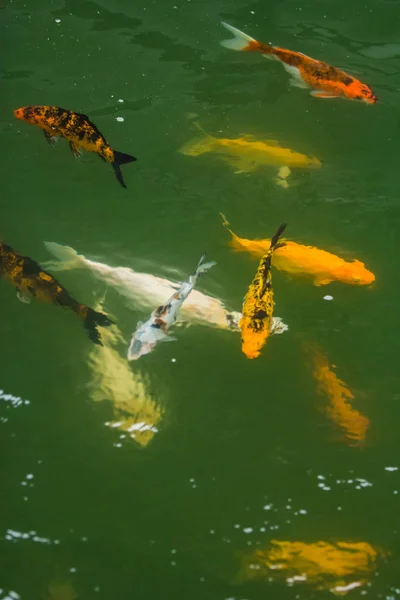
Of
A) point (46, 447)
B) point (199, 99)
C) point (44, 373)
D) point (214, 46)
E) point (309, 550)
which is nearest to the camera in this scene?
point (309, 550)

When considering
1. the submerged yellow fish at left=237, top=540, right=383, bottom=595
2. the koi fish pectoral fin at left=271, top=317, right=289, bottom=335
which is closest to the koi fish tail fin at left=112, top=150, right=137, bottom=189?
the koi fish pectoral fin at left=271, top=317, right=289, bottom=335

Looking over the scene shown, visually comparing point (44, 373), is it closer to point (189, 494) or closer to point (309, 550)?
point (189, 494)

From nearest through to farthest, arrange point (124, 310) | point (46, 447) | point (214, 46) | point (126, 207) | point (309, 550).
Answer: point (309, 550)
point (46, 447)
point (124, 310)
point (126, 207)
point (214, 46)

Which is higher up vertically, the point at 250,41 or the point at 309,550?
the point at 250,41

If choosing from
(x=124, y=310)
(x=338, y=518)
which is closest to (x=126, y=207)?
(x=124, y=310)

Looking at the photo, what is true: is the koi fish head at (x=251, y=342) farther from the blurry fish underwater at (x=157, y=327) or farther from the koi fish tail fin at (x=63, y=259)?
the koi fish tail fin at (x=63, y=259)

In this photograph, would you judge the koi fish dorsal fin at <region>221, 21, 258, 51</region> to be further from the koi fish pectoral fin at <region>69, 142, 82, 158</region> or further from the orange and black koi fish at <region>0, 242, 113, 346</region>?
the orange and black koi fish at <region>0, 242, 113, 346</region>

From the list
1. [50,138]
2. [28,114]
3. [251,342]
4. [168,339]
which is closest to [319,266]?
[251,342]

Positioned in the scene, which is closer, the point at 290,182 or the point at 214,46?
the point at 290,182

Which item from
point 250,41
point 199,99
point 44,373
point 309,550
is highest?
point 250,41
